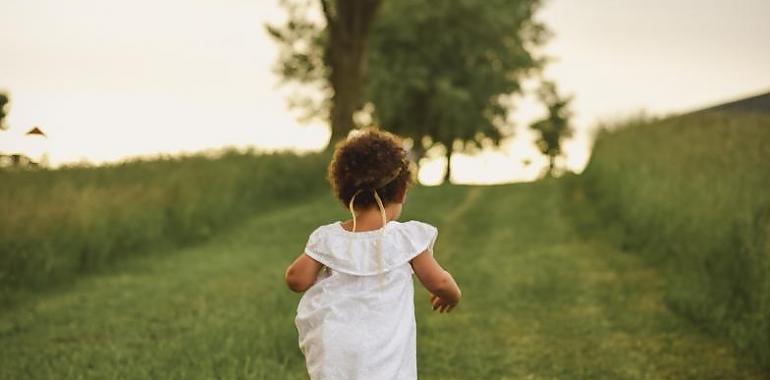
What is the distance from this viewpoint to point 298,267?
3.58 meters

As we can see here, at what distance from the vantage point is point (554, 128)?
5184 centimetres

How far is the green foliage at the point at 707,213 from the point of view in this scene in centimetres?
673

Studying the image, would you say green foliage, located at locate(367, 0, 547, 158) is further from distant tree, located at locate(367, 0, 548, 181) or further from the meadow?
the meadow

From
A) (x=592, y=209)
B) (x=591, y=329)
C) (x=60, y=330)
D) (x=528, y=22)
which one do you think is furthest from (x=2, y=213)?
(x=528, y=22)

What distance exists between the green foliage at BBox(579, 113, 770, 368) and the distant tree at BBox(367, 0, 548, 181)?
19.8 m

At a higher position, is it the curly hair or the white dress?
the curly hair

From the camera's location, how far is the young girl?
346 centimetres

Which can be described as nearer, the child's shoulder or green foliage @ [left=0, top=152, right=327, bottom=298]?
the child's shoulder

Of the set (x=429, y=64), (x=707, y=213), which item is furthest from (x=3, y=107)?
(x=429, y=64)

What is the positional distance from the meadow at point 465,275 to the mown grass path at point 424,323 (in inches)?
1.1

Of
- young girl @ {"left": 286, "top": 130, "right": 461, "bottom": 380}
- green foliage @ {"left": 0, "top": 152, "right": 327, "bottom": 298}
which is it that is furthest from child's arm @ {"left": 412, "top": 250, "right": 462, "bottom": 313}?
green foliage @ {"left": 0, "top": 152, "right": 327, "bottom": 298}

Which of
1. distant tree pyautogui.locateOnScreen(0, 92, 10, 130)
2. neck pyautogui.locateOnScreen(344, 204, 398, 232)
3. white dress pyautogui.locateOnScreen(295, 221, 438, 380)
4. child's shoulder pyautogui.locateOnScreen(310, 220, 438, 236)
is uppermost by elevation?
distant tree pyautogui.locateOnScreen(0, 92, 10, 130)

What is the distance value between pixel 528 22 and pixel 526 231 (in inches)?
1107

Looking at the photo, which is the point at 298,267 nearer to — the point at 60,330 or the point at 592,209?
the point at 60,330
